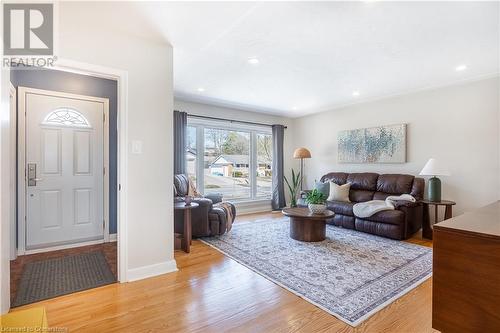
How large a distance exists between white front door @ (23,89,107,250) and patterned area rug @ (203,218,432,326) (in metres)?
1.81

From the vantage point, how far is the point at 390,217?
375 centimetres

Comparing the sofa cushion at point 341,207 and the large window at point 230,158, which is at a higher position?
the large window at point 230,158

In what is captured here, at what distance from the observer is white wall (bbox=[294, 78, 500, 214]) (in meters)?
3.71

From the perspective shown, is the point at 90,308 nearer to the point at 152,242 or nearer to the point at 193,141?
the point at 152,242

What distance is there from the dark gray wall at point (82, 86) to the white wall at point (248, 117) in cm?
137

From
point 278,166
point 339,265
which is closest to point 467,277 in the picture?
point 339,265

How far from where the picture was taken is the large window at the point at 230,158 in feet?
17.6

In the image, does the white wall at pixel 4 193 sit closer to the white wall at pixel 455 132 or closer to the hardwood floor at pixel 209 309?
the hardwood floor at pixel 209 309

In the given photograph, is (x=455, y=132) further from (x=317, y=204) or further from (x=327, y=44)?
(x=327, y=44)

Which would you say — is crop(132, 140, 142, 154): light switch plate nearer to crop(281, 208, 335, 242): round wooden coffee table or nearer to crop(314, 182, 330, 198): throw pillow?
crop(281, 208, 335, 242): round wooden coffee table

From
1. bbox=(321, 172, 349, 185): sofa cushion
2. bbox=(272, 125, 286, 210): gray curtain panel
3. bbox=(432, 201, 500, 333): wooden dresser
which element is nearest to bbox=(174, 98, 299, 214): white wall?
bbox=(272, 125, 286, 210): gray curtain panel

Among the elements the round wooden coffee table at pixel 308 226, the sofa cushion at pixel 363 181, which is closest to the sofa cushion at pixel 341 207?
the sofa cushion at pixel 363 181

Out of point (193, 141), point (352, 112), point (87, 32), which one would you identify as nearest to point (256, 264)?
point (87, 32)

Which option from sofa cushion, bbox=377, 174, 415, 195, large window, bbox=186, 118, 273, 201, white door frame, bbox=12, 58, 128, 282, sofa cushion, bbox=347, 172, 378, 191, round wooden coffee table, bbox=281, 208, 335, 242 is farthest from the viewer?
large window, bbox=186, 118, 273, 201
